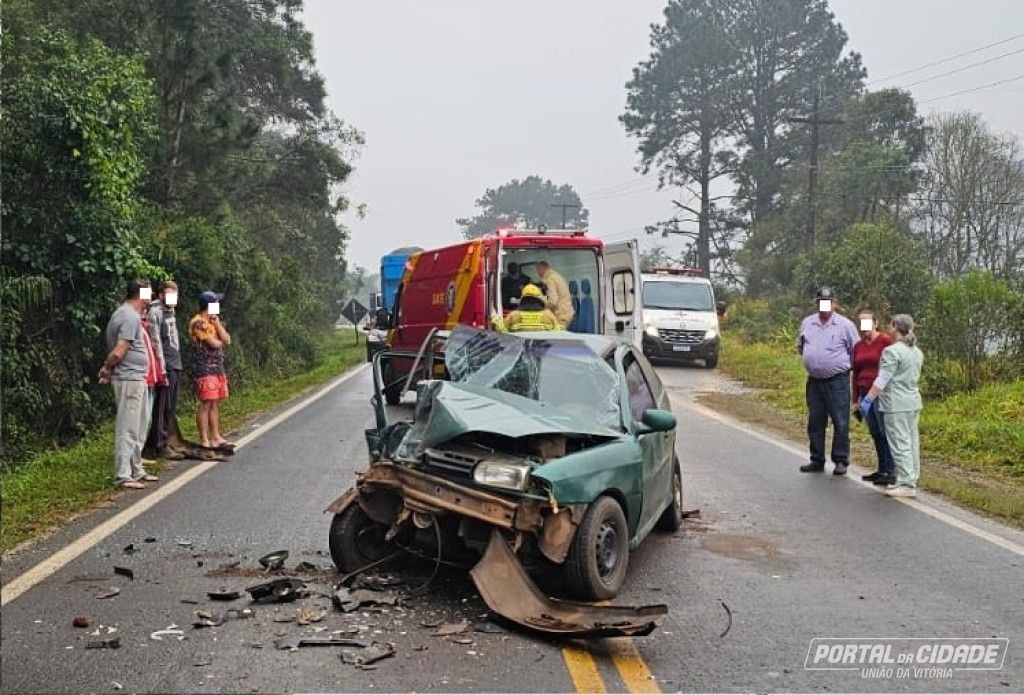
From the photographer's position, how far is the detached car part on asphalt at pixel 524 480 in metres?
5.53

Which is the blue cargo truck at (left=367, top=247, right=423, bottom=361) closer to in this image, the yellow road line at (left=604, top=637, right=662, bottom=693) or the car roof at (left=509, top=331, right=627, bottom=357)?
the car roof at (left=509, top=331, right=627, bottom=357)

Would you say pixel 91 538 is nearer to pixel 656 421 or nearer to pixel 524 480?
pixel 524 480

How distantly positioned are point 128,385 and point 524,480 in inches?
201

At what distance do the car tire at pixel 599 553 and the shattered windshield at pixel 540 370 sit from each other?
728 millimetres

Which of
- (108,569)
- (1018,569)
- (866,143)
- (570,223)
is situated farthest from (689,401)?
(570,223)

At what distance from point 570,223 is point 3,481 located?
106 meters

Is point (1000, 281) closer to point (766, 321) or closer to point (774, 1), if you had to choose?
point (766, 321)

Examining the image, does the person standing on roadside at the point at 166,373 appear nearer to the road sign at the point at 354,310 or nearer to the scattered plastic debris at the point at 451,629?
the scattered plastic debris at the point at 451,629

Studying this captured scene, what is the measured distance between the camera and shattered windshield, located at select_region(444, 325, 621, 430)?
6734 mm

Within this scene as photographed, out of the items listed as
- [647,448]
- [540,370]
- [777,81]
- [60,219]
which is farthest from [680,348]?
[777,81]

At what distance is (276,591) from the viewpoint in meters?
5.71

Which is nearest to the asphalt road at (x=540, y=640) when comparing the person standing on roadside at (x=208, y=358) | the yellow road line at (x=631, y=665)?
the yellow road line at (x=631, y=665)

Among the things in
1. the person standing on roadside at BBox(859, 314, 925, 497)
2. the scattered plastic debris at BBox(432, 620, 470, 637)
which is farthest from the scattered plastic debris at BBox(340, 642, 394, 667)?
the person standing on roadside at BBox(859, 314, 925, 497)

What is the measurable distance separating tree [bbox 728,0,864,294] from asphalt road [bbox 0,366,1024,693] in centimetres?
5027
